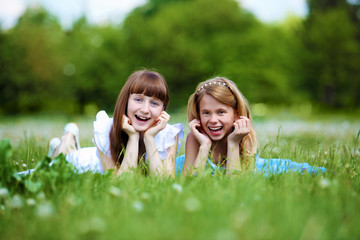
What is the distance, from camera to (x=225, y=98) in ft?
13.5

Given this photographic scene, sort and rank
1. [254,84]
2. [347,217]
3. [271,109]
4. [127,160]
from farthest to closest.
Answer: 1. [271,109]
2. [254,84]
3. [127,160]
4. [347,217]

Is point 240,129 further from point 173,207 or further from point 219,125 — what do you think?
point 173,207

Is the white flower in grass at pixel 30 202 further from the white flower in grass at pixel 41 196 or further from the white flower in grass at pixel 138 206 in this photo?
the white flower in grass at pixel 138 206

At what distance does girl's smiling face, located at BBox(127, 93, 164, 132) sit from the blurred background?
1692 cm

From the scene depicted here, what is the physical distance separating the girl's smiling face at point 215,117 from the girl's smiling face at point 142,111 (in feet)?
1.82

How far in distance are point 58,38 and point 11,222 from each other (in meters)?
33.9

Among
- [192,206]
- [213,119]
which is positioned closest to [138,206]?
[192,206]

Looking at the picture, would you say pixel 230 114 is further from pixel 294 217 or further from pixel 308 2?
pixel 308 2

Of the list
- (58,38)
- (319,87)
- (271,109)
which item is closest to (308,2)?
(319,87)

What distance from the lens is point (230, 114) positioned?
13.7 feet

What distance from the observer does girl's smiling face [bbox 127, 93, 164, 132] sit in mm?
3992

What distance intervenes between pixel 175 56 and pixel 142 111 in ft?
57.2

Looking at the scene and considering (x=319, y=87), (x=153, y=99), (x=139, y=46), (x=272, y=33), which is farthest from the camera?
(x=319, y=87)

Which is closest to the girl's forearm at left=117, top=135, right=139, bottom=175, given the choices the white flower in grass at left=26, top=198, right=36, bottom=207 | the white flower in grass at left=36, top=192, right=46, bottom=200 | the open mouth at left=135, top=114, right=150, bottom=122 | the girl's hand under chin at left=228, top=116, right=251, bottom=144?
the open mouth at left=135, top=114, right=150, bottom=122
